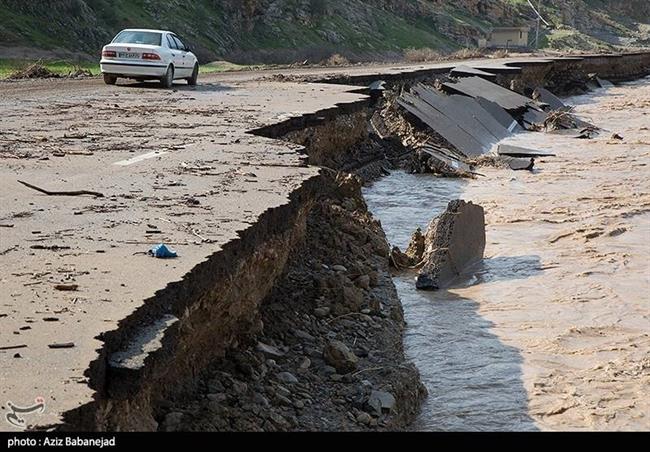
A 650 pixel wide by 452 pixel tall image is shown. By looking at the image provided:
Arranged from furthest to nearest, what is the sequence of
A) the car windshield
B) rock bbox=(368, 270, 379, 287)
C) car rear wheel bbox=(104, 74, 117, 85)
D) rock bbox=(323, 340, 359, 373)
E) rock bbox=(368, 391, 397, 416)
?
the car windshield → car rear wheel bbox=(104, 74, 117, 85) → rock bbox=(368, 270, 379, 287) → rock bbox=(323, 340, 359, 373) → rock bbox=(368, 391, 397, 416)

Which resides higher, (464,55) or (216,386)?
(464,55)

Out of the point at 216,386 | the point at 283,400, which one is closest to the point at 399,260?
the point at 283,400

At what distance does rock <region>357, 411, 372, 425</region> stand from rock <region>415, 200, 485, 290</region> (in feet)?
14.5

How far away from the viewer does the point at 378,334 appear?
26.5ft

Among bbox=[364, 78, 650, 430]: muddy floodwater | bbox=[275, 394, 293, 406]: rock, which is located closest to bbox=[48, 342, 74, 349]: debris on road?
bbox=[275, 394, 293, 406]: rock

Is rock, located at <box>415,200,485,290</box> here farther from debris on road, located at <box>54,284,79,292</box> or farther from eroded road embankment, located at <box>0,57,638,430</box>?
debris on road, located at <box>54,284,79,292</box>

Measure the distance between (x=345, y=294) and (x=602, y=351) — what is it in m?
2.31

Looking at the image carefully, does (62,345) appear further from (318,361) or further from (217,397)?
(318,361)

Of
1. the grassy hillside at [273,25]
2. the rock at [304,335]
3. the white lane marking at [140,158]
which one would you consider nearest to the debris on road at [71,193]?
the white lane marking at [140,158]

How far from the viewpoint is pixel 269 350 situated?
649cm

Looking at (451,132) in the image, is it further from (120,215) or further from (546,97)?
(120,215)

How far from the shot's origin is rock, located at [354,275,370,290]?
9131 millimetres

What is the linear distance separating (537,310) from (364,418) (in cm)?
410

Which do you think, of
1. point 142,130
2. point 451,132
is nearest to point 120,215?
point 142,130
